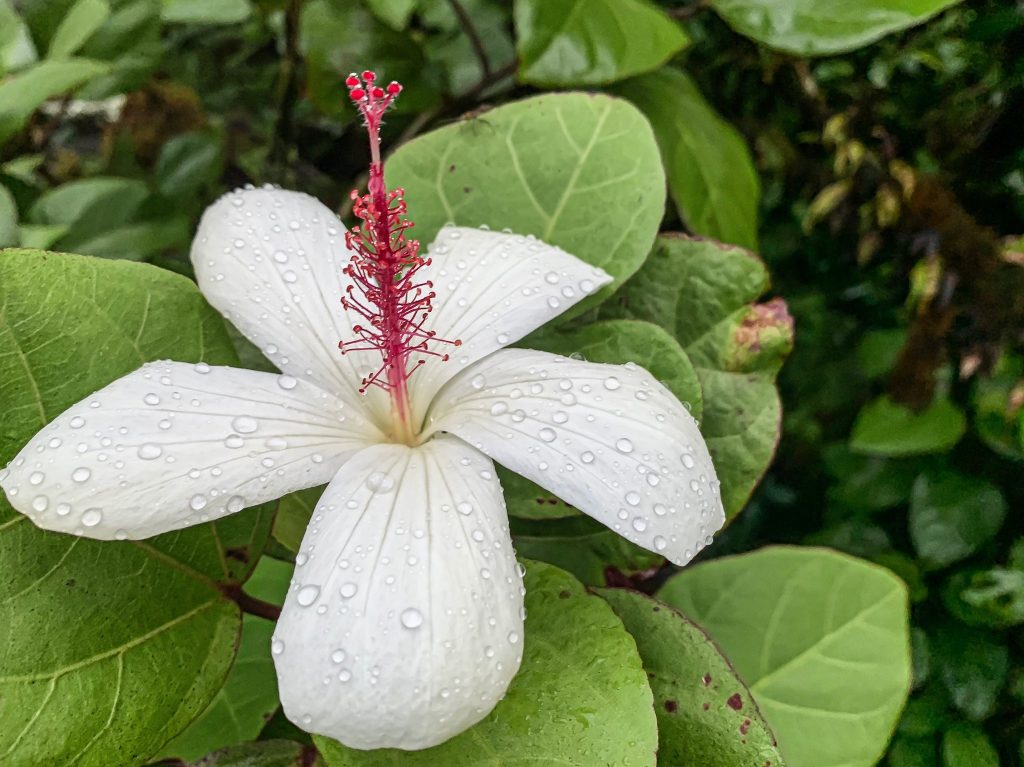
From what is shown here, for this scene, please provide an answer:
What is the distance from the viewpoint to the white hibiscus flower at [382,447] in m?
0.39

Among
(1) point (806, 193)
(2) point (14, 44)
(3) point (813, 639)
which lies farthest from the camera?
(1) point (806, 193)

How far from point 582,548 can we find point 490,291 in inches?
8.0

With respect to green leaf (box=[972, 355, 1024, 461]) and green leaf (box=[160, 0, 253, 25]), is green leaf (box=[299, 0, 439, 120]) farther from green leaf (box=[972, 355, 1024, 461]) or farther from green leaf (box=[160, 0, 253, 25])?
green leaf (box=[972, 355, 1024, 461])

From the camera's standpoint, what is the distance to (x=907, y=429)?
0.90 metres

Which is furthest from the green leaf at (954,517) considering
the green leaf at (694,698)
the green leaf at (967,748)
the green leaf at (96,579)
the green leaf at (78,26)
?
the green leaf at (78,26)

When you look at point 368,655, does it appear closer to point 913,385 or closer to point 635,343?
point 635,343

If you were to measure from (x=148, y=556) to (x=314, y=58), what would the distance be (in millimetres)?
606

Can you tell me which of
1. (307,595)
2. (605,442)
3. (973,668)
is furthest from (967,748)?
(307,595)

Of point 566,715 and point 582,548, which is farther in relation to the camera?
point 582,548

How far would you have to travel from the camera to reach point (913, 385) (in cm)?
90

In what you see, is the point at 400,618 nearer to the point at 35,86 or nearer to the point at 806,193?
the point at 35,86

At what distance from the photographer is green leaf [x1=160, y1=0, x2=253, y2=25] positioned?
853 millimetres

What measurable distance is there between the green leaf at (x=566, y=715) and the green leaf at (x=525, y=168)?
28cm

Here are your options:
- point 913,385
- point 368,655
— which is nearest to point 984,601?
point 913,385
